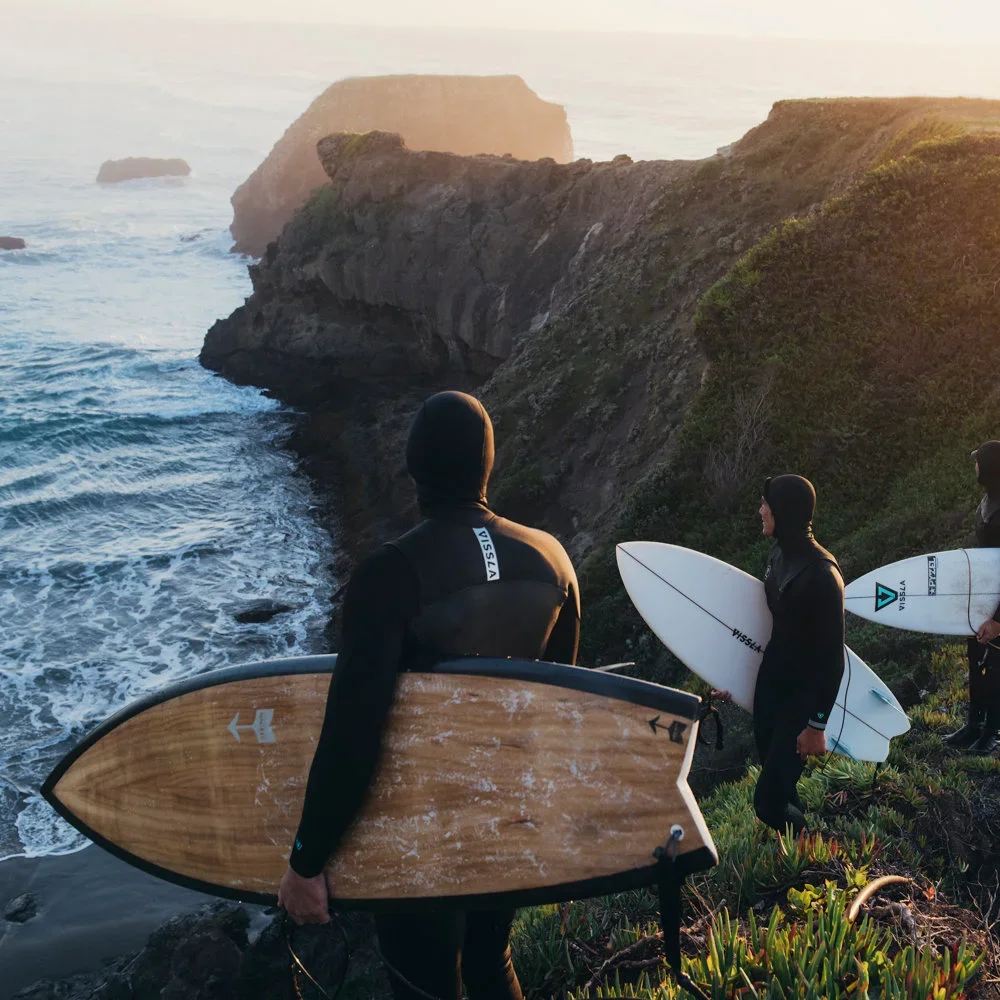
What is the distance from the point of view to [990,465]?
5457 millimetres

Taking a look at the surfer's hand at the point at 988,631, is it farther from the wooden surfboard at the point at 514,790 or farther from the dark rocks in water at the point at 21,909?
the dark rocks in water at the point at 21,909

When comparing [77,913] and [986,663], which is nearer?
[986,663]

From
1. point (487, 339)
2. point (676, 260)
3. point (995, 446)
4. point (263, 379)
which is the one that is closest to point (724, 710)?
point (995, 446)

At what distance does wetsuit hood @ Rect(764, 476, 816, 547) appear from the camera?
437 centimetres

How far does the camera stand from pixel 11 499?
24.2 m

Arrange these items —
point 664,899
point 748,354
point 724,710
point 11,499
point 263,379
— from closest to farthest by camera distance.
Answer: point 664,899
point 724,710
point 748,354
point 11,499
point 263,379

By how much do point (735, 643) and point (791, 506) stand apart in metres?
1.25

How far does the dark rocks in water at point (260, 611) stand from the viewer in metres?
18.3

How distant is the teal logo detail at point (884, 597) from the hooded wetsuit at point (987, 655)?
75cm

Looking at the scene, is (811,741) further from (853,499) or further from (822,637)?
(853,499)

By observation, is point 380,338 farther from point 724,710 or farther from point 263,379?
point 724,710

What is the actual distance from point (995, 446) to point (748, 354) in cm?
860

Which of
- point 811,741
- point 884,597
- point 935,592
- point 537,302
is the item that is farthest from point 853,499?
point 537,302

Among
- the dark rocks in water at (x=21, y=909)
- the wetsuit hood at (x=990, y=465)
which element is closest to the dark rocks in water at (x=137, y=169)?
the dark rocks in water at (x=21, y=909)
